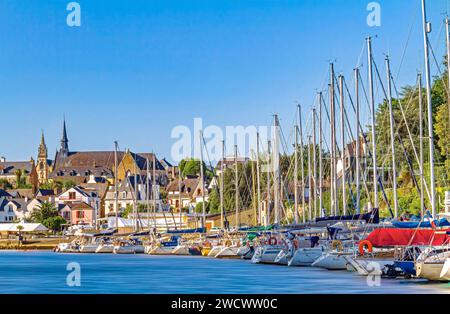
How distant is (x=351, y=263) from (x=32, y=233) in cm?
12484

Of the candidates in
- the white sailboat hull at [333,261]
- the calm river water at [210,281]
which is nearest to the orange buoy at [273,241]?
the calm river water at [210,281]

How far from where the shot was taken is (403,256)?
2047 inches

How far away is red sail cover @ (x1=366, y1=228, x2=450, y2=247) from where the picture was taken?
167ft

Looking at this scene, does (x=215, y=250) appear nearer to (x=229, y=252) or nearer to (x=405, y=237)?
(x=229, y=252)

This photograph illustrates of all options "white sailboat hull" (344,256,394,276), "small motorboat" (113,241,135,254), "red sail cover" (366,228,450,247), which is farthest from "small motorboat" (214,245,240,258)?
"red sail cover" (366,228,450,247)

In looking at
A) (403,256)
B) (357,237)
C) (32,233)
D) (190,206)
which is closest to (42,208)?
(32,233)

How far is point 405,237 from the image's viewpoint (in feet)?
170

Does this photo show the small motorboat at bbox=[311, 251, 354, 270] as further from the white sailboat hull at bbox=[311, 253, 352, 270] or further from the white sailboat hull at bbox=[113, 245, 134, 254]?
the white sailboat hull at bbox=[113, 245, 134, 254]

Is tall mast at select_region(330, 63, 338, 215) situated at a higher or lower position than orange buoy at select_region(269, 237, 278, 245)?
higher

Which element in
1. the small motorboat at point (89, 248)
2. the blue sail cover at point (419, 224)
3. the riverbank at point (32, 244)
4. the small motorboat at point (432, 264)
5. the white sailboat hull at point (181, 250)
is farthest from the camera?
the riverbank at point (32, 244)

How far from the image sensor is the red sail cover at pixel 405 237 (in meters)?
50.8

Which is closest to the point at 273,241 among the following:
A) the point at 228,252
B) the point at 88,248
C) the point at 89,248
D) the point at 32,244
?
the point at 228,252

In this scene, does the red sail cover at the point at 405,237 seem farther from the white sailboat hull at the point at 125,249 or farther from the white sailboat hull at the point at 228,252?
the white sailboat hull at the point at 125,249
